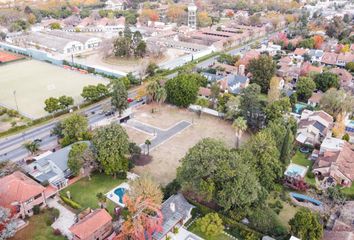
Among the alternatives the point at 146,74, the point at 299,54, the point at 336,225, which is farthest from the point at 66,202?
the point at 299,54

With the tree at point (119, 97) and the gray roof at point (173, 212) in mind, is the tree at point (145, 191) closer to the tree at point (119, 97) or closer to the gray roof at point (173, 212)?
the gray roof at point (173, 212)

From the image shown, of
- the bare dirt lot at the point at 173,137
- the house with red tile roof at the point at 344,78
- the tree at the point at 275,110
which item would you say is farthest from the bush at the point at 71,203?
the house with red tile roof at the point at 344,78

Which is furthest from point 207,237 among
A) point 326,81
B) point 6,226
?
point 326,81

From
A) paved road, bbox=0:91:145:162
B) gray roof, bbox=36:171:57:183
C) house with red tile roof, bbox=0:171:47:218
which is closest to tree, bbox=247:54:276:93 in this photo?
paved road, bbox=0:91:145:162

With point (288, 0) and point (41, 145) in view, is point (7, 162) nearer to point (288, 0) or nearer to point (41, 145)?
point (41, 145)

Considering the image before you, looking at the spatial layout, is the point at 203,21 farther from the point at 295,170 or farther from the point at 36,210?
the point at 36,210

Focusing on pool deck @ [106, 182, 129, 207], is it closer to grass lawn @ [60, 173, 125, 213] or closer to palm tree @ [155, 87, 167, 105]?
grass lawn @ [60, 173, 125, 213]
